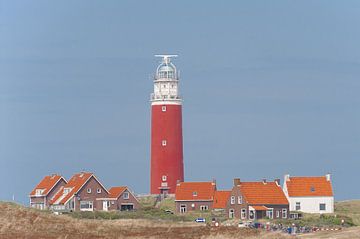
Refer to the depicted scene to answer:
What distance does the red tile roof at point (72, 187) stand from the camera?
8519cm

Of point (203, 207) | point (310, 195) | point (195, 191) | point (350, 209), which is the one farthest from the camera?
point (350, 209)

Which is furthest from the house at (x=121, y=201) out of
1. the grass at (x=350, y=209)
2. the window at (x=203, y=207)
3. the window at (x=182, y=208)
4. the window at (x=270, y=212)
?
the grass at (x=350, y=209)

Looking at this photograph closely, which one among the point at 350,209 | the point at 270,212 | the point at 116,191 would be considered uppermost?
the point at 116,191

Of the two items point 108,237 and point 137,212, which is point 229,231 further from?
point 137,212

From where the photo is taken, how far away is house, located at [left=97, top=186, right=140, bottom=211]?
84688mm

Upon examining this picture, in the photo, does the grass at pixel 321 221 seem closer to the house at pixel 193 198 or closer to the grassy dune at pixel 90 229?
the house at pixel 193 198

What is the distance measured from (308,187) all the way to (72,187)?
16.8 metres

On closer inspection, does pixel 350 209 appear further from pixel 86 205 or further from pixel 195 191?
pixel 86 205

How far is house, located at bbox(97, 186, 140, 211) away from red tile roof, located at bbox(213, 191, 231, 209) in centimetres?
573

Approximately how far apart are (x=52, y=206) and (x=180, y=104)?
11.6 meters

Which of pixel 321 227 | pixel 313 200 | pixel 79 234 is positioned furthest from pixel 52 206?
pixel 79 234

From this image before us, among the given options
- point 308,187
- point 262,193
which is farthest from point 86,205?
point 308,187

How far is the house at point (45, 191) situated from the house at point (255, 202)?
1595 cm

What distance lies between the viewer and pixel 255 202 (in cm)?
7769
